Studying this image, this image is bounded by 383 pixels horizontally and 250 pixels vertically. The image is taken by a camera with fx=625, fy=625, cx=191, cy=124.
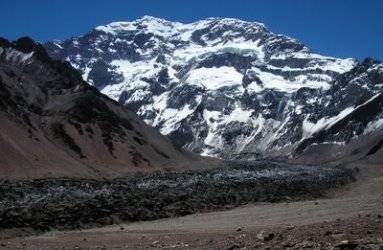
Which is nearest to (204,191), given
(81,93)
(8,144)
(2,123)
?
(8,144)

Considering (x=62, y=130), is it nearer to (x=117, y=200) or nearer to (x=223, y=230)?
(x=117, y=200)

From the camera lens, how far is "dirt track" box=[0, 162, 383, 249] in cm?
2786

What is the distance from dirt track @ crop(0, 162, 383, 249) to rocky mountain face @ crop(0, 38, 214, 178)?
159 ft

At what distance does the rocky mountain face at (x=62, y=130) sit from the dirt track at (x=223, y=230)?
48.4 meters

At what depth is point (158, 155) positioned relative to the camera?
552ft

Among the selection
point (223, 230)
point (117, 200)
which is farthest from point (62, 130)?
point (223, 230)

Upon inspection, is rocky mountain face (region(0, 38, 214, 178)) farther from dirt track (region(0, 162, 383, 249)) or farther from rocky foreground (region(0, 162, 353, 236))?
dirt track (region(0, 162, 383, 249))

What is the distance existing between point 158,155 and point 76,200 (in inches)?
4359

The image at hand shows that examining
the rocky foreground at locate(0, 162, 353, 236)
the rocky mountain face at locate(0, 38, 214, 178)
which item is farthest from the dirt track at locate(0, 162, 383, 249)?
the rocky mountain face at locate(0, 38, 214, 178)

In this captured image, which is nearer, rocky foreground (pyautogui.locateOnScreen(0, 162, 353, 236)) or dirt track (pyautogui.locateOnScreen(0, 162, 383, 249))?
dirt track (pyautogui.locateOnScreen(0, 162, 383, 249))

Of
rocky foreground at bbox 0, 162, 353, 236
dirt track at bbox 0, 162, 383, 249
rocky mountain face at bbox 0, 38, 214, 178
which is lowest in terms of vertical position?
dirt track at bbox 0, 162, 383, 249

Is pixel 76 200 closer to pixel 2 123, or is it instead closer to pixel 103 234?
pixel 103 234

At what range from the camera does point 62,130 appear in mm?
141875

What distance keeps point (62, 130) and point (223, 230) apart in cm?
10316
